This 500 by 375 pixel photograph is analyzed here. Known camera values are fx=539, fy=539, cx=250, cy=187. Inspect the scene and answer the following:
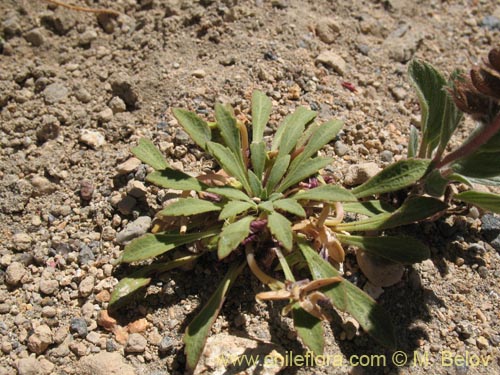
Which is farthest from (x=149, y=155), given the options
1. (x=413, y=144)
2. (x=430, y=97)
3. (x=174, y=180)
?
(x=430, y=97)

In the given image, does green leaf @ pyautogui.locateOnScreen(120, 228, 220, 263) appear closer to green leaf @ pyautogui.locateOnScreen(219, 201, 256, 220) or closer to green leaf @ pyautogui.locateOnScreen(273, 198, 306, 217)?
green leaf @ pyautogui.locateOnScreen(219, 201, 256, 220)

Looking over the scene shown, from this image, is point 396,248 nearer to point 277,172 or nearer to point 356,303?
point 356,303

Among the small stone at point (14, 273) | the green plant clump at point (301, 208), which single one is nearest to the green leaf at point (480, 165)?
the green plant clump at point (301, 208)

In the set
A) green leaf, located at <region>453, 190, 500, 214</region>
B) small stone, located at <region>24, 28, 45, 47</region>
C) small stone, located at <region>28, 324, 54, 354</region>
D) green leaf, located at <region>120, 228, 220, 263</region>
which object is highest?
green leaf, located at <region>453, 190, 500, 214</region>

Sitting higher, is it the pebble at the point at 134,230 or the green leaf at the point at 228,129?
the green leaf at the point at 228,129

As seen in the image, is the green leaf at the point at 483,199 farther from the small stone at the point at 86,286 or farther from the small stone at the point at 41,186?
the small stone at the point at 41,186

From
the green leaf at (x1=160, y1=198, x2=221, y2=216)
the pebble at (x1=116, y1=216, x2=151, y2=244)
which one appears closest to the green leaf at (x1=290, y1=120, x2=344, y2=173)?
the green leaf at (x1=160, y1=198, x2=221, y2=216)
